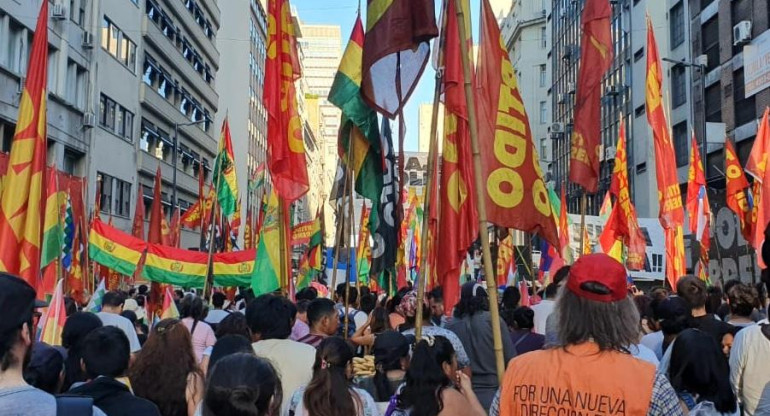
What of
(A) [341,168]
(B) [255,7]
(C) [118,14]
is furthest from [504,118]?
(B) [255,7]

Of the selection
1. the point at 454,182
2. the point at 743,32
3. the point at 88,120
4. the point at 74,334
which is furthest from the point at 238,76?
the point at 74,334

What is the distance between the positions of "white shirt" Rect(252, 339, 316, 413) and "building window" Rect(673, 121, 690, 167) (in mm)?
32885

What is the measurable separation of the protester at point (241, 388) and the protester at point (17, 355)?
45 cm

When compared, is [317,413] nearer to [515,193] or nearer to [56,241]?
[515,193]

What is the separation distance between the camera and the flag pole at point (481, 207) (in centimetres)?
452

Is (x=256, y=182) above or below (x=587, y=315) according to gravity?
above

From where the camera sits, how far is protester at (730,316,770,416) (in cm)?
502

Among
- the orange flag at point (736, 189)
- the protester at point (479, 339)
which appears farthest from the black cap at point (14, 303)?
the orange flag at point (736, 189)

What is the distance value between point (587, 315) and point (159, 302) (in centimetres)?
1285

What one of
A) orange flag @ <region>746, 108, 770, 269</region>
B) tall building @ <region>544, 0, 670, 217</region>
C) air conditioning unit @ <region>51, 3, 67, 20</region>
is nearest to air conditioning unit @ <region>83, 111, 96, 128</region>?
air conditioning unit @ <region>51, 3, 67, 20</region>

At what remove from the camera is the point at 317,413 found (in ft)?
13.5

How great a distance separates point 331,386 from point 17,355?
69.2 inches

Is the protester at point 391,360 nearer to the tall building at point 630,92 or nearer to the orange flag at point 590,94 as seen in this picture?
the orange flag at point 590,94

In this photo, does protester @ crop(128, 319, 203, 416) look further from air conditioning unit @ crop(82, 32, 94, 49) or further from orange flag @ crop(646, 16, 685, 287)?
air conditioning unit @ crop(82, 32, 94, 49)
